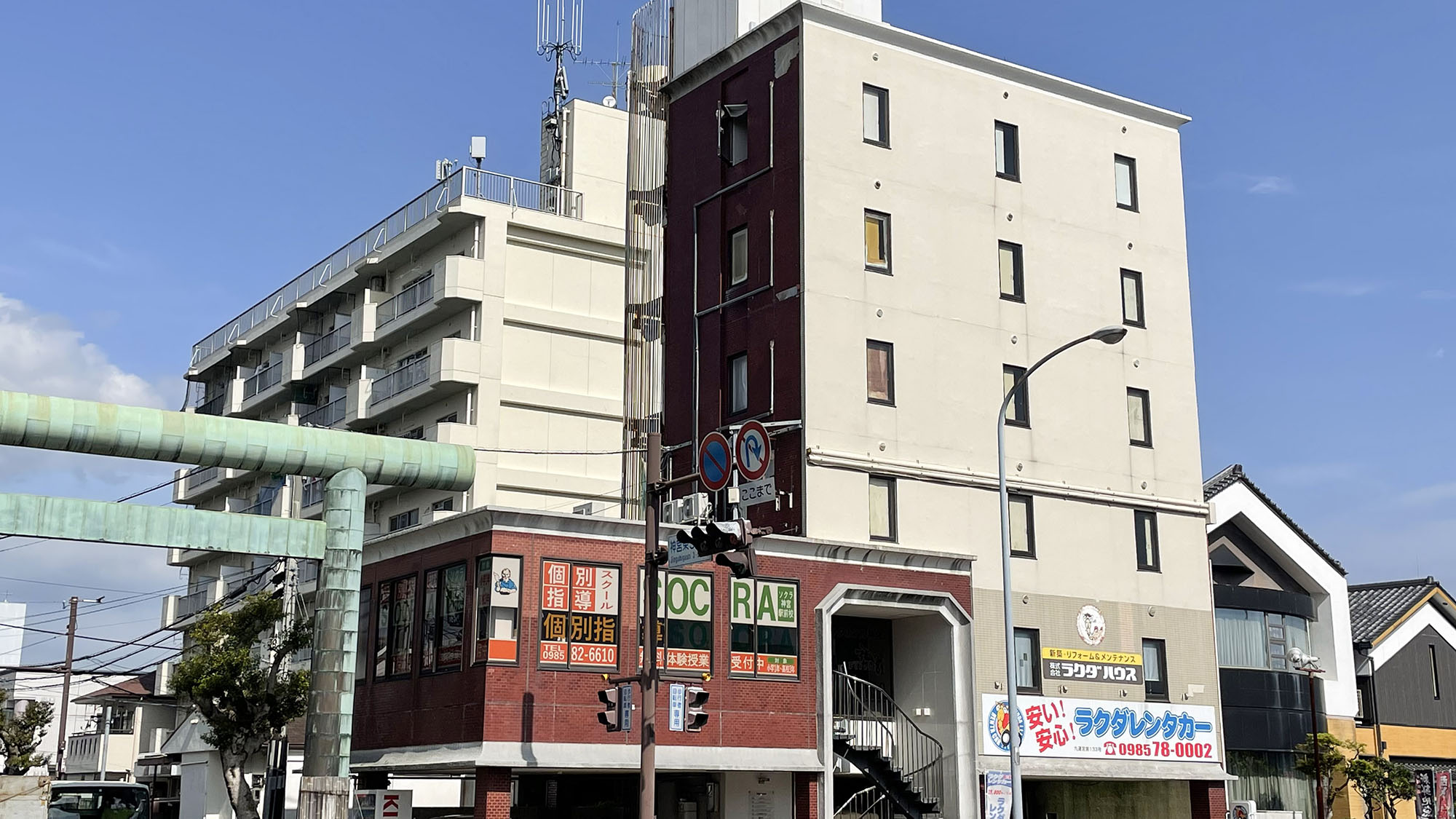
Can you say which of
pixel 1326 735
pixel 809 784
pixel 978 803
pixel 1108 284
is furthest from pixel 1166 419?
pixel 809 784

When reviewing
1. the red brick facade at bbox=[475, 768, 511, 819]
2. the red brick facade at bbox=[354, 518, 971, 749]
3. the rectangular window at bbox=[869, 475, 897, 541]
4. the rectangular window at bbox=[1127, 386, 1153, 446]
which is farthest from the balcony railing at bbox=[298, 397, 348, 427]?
the red brick facade at bbox=[475, 768, 511, 819]

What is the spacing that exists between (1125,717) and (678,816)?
13.0 metres

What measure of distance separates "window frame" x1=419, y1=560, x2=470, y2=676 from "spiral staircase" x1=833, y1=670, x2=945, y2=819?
31.3ft

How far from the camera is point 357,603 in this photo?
3070cm

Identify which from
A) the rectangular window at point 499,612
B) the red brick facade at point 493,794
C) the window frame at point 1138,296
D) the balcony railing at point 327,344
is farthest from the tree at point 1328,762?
the balcony railing at point 327,344

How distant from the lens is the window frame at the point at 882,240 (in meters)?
41.2

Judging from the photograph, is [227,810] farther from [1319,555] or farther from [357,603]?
[1319,555]

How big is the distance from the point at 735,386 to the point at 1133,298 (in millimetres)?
13084

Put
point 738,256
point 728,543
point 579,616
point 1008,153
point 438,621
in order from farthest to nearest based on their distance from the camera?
point 1008,153 < point 738,256 < point 438,621 < point 579,616 < point 728,543

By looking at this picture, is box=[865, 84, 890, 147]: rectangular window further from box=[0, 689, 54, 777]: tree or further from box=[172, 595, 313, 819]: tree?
box=[0, 689, 54, 777]: tree

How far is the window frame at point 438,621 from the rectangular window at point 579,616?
5.75 feet

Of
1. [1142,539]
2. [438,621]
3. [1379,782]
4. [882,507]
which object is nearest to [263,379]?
[882,507]

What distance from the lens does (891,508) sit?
39906mm

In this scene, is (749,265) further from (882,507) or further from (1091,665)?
(1091,665)
